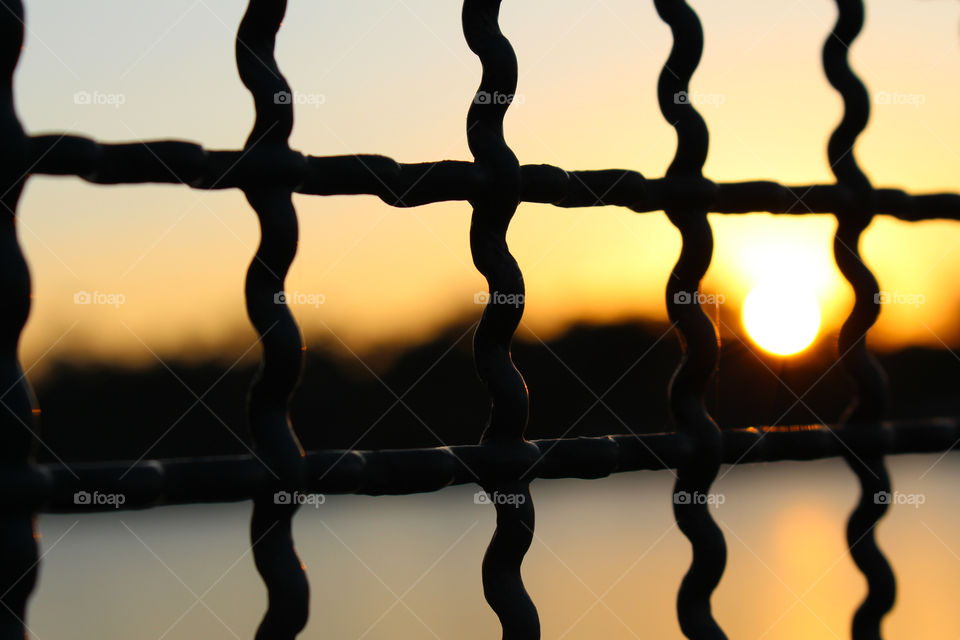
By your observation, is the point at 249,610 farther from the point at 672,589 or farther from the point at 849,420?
the point at 849,420

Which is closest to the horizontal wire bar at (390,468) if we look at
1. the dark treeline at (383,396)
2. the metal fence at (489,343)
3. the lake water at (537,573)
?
the metal fence at (489,343)

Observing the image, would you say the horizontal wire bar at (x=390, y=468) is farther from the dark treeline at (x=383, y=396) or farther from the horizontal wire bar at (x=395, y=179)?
the dark treeline at (x=383, y=396)

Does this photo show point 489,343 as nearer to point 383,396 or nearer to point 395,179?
point 395,179

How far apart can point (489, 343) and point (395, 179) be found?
19 centimetres

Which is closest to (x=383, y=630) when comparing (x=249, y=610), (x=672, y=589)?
(x=249, y=610)

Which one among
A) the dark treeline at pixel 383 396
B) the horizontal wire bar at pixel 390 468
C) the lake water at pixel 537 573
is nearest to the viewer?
the horizontal wire bar at pixel 390 468

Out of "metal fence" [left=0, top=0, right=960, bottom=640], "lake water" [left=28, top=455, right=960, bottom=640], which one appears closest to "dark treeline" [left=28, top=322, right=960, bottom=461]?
"lake water" [left=28, top=455, right=960, bottom=640]

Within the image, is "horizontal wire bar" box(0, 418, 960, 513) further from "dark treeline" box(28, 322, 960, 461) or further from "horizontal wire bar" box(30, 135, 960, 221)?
"dark treeline" box(28, 322, 960, 461)

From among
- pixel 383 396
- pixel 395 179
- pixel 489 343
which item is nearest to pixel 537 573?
pixel 383 396

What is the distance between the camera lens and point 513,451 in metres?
0.90

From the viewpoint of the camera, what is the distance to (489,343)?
953 mm

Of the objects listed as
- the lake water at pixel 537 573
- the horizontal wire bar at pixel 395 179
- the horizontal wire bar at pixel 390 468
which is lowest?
the lake water at pixel 537 573

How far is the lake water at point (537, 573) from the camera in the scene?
29.3 feet

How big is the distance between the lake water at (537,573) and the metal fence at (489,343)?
276 centimetres
